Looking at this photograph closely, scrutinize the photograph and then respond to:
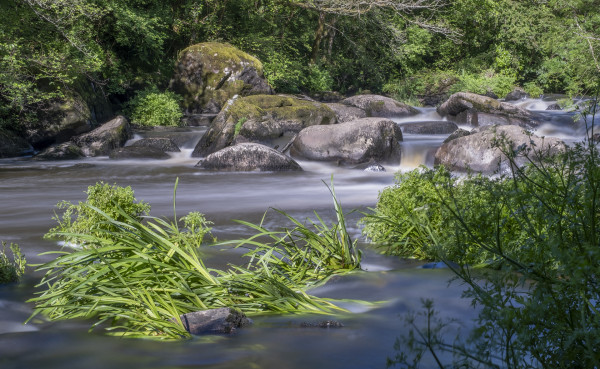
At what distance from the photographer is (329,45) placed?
31.9 meters

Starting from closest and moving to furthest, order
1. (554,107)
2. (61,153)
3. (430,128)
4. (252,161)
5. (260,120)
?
(252,161) → (61,153) → (260,120) → (430,128) → (554,107)

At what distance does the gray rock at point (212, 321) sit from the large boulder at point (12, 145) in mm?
14748

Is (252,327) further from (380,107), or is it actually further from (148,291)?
(380,107)

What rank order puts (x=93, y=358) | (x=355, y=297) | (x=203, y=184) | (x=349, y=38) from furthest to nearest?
(x=349, y=38), (x=203, y=184), (x=355, y=297), (x=93, y=358)

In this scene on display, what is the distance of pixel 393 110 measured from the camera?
23328 mm

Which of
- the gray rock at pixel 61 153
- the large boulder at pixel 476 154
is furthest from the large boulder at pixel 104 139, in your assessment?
the large boulder at pixel 476 154

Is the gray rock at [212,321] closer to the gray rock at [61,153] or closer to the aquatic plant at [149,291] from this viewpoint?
the aquatic plant at [149,291]

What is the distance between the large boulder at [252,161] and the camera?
14.2 meters

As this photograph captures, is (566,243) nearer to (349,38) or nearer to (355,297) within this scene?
(355,297)

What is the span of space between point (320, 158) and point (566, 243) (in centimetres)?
1288

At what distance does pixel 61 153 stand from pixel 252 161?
18.4ft

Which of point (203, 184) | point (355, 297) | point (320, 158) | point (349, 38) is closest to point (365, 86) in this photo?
point (349, 38)

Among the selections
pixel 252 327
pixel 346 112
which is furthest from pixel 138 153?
pixel 252 327

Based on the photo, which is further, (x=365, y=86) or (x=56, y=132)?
(x=365, y=86)
